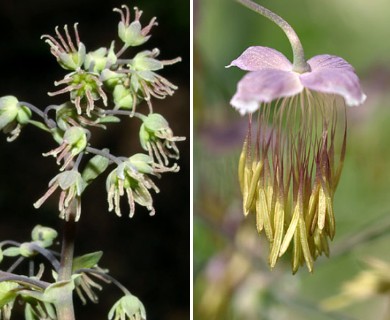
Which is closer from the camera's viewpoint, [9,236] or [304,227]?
[304,227]

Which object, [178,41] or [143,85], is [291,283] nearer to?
[143,85]

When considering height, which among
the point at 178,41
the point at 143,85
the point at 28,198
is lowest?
the point at 28,198

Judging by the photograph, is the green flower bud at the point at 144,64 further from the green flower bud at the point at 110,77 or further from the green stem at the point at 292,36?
the green stem at the point at 292,36

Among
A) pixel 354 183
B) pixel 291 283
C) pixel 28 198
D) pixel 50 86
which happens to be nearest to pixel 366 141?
pixel 354 183

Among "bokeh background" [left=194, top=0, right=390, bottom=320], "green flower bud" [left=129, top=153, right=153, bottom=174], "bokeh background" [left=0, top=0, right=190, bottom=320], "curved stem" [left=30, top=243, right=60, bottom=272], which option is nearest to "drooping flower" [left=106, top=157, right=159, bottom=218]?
"green flower bud" [left=129, top=153, right=153, bottom=174]

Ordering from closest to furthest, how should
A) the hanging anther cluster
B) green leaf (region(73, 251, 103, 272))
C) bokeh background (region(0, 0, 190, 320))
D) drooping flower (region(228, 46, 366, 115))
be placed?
drooping flower (region(228, 46, 366, 115)), the hanging anther cluster, green leaf (region(73, 251, 103, 272)), bokeh background (region(0, 0, 190, 320))

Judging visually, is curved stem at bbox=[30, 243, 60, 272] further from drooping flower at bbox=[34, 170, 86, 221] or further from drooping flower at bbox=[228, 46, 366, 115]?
drooping flower at bbox=[228, 46, 366, 115]

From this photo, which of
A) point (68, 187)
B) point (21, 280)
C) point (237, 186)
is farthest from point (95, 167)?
point (237, 186)
